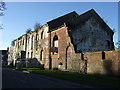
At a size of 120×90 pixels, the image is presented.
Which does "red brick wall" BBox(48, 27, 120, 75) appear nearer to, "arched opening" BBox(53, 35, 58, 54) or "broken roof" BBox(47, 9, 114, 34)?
"arched opening" BBox(53, 35, 58, 54)

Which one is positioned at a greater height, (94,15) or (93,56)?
(94,15)

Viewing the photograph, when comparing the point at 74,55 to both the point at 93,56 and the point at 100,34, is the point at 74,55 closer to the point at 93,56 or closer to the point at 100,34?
the point at 93,56

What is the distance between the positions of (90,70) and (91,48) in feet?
35.4

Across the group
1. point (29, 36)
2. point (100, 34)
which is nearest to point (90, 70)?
point (100, 34)

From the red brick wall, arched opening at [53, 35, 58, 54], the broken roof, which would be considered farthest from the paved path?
the broken roof

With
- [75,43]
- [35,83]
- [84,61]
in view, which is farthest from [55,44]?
[35,83]

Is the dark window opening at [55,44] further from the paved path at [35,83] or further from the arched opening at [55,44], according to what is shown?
the paved path at [35,83]

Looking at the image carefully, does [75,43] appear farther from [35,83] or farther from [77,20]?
[35,83]

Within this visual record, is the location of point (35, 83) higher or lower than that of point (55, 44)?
lower

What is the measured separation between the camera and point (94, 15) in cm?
3881

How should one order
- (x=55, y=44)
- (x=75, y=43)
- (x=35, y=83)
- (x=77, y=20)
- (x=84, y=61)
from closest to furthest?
1. (x=35, y=83)
2. (x=84, y=61)
3. (x=75, y=43)
4. (x=77, y=20)
5. (x=55, y=44)

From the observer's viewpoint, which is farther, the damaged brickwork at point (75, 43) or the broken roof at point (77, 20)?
the broken roof at point (77, 20)

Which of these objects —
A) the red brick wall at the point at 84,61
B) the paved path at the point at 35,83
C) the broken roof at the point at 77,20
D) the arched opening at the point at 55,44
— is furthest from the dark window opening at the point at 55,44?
the paved path at the point at 35,83

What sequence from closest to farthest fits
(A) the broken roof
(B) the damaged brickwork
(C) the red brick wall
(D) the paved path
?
(D) the paved path, (C) the red brick wall, (B) the damaged brickwork, (A) the broken roof
